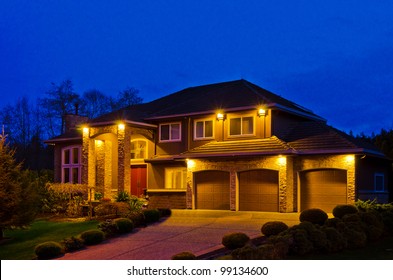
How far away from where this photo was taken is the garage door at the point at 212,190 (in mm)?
25562

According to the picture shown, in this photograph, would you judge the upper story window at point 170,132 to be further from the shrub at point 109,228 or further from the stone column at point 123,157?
the shrub at point 109,228

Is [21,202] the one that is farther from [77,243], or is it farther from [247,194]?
[247,194]

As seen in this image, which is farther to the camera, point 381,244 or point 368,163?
point 368,163

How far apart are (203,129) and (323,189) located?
7.38 m

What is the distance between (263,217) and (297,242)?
7212mm

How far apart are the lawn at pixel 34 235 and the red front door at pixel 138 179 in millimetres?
7684

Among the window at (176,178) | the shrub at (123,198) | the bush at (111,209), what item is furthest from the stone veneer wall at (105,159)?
the bush at (111,209)

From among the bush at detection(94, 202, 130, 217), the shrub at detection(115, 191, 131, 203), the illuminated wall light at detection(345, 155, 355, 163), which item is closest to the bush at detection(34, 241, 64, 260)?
the bush at detection(94, 202, 130, 217)

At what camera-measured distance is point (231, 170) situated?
2505cm

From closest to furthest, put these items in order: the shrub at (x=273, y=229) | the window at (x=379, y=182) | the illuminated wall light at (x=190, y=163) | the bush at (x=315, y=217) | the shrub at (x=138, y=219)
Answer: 1. the shrub at (x=273, y=229)
2. the bush at (x=315, y=217)
3. the shrub at (x=138, y=219)
4. the window at (x=379, y=182)
5. the illuminated wall light at (x=190, y=163)

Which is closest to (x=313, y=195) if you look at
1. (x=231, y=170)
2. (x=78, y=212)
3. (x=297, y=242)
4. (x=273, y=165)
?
(x=273, y=165)

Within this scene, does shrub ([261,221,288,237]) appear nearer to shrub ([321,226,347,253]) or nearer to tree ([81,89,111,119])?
shrub ([321,226,347,253])

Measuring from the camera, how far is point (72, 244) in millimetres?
17359

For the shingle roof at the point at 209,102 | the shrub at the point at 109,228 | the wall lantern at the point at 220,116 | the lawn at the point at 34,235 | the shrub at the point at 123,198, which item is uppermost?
the shingle roof at the point at 209,102
